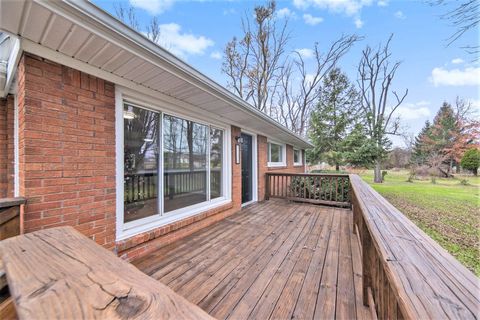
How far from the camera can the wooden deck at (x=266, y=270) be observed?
1.78 metres

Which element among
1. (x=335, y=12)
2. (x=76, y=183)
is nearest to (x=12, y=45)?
(x=76, y=183)

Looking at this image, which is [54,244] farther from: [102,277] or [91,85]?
[91,85]

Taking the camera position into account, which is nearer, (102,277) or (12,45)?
(102,277)

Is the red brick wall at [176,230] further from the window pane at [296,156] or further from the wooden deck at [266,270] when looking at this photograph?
the window pane at [296,156]

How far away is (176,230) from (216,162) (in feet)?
5.58

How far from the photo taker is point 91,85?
215 cm

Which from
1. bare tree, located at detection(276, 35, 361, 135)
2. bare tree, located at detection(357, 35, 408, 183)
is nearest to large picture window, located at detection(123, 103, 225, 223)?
bare tree, located at detection(276, 35, 361, 135)

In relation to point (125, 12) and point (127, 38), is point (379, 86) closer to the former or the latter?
point (125, 12)

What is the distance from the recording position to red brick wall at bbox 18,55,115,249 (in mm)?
1755

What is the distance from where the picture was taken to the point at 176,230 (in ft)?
10.3

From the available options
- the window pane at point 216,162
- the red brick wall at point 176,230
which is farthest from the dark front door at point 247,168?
the window pane at point 216,162

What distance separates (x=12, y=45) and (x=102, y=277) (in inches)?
99.1

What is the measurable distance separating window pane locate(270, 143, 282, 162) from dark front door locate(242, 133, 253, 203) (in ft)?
6.22

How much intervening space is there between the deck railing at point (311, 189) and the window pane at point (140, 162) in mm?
4193
